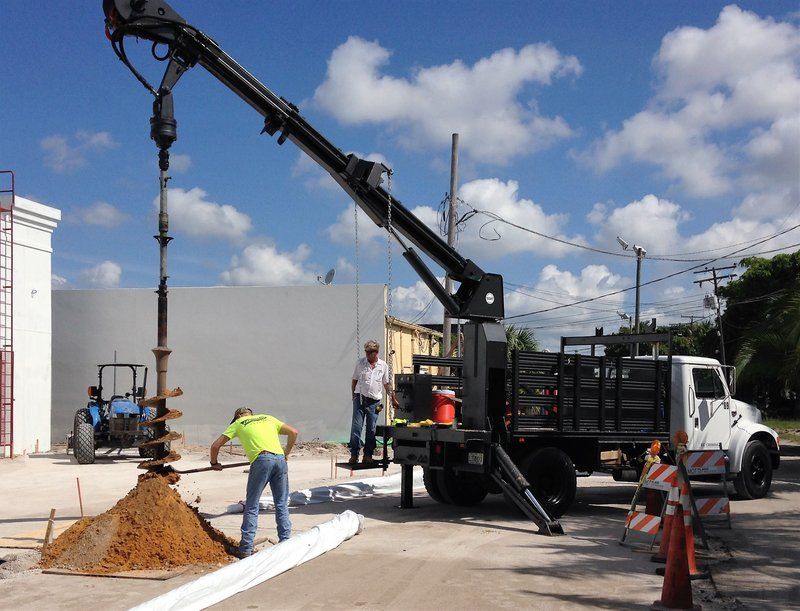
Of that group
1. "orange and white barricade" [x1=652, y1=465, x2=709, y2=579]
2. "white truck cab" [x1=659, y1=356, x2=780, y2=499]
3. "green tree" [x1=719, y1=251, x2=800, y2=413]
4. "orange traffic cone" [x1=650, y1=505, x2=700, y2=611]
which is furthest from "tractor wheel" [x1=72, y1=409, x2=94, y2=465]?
"orange traffic cone" [x1=650, y1=505, x2=700, y2=611]

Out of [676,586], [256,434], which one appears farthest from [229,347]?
[676,586]

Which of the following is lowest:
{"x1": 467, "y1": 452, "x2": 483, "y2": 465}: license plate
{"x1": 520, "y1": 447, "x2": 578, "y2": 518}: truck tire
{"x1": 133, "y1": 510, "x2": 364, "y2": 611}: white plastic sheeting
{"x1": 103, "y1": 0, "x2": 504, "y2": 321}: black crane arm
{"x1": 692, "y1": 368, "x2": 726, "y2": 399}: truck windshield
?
{"x1": 133, "y1": 510, "x2": 364, "y2": 611}: white plastic sheeting

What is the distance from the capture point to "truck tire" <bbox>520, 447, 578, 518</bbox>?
1174cm

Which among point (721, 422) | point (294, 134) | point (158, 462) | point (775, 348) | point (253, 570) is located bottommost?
point (253, 570)

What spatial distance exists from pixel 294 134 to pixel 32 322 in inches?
553

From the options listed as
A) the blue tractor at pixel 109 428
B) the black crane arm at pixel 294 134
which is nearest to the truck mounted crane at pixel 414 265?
the black crane arm at pixel 294 134

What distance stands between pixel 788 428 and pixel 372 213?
35571 millimetres

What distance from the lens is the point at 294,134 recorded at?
461 inches

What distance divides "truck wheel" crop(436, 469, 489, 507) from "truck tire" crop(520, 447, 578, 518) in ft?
4.32

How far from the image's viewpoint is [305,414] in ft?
85.8

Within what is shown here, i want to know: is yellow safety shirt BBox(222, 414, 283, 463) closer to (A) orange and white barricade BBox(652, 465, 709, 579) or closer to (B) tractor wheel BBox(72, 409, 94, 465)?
(A) orange and white barricade BBox(652, 465, 709, 579)

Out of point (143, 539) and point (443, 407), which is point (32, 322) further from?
point (143, 539)

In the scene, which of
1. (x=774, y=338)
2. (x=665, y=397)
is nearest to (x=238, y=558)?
(x=665, y=397)

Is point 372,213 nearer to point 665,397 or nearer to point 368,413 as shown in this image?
point 368,413
